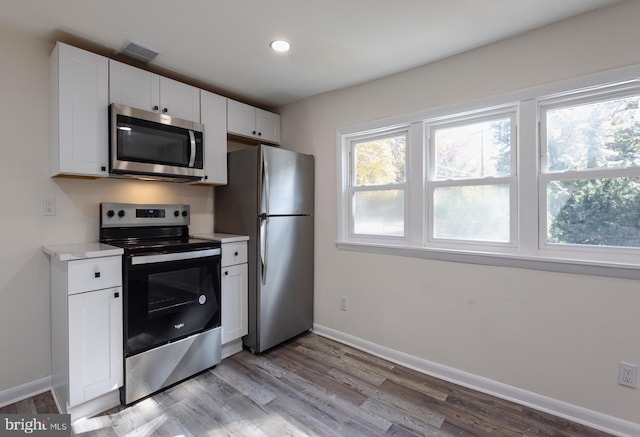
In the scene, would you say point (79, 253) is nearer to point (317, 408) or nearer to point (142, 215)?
point (142, 215)

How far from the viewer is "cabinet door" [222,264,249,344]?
2582mm

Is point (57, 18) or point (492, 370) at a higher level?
point (57, 18)

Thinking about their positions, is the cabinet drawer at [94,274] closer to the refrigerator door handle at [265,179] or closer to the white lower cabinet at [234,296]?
the white lower cabinet at [234,296]

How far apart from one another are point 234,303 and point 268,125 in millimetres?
1864

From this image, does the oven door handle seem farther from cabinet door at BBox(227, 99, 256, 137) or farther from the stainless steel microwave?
cabinet door at BBox(227, 99, 256, 137)

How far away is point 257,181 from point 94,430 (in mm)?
1948

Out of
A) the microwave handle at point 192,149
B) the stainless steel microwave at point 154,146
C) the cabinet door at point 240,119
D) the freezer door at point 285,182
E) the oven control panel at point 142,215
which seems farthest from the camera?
the cabinet door at point 240,119

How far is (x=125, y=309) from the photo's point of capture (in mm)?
1976

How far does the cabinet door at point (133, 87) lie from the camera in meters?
2.14

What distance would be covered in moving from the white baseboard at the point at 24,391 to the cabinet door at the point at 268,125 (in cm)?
263

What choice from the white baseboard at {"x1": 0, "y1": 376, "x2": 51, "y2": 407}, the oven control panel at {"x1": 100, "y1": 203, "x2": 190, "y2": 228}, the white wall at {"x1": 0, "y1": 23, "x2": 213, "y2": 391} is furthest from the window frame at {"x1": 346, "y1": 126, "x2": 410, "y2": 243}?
the white baseboard at {"x1": 0, "y1": 376, "x2": 51, "y2": 407}

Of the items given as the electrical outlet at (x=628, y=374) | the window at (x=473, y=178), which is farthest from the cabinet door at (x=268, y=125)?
the electrical outlet at (x=628, y=374)

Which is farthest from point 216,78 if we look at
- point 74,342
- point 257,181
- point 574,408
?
point 574,408

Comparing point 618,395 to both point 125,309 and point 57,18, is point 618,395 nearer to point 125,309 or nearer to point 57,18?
point 125,309
